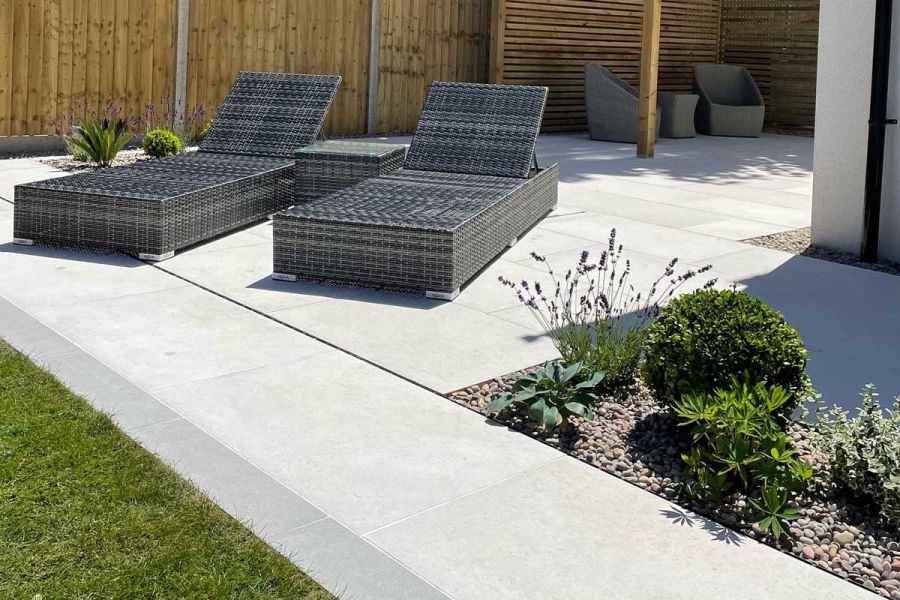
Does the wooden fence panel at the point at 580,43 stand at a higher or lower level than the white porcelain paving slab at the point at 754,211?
higher

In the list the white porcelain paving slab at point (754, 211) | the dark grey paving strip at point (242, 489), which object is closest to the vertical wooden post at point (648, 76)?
the white porcelain paving slab at point (754, 211)

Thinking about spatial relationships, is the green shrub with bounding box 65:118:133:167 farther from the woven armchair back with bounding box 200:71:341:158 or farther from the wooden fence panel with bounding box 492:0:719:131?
the wooden fence panel with bounding box 492:0:719:131

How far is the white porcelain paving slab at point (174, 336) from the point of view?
14.4ft

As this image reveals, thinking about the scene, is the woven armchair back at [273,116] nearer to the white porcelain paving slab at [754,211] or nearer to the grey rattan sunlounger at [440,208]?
the grey rattan sunlounger at [440,208]

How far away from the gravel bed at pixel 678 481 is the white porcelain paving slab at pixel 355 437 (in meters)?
0.17


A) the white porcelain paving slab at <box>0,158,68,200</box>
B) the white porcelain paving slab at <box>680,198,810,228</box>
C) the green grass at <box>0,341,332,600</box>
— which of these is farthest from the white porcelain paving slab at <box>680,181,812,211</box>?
the green grass at <box>0,341,332,600</box>

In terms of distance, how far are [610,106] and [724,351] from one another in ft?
36.2

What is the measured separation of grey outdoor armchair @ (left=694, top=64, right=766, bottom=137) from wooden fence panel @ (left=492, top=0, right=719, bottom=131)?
1.10 meters

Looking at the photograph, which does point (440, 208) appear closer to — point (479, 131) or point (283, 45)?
point (479, 131)

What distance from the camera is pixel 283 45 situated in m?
12.7

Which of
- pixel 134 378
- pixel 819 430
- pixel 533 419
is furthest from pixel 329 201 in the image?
pixel 819 430

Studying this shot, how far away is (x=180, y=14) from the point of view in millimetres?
11719

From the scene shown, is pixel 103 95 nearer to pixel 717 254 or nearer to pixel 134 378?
pixel 717 254

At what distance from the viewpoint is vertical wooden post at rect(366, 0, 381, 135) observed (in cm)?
1353
